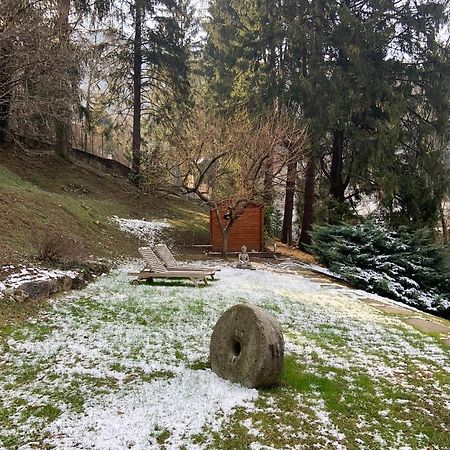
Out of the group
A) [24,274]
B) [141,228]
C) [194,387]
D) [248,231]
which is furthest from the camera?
[248,231]

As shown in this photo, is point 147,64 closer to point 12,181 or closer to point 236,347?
point 12,181

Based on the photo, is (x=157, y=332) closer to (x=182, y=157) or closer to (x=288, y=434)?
(x=288, y=434)

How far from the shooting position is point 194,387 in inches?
149

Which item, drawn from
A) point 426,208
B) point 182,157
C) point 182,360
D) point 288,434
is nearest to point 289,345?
point 182,360

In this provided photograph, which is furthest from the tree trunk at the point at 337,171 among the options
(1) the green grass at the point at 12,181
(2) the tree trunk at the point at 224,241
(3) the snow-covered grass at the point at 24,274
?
(3) the snow-covered grass at the point at 24,274

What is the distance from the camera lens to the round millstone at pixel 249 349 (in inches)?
148

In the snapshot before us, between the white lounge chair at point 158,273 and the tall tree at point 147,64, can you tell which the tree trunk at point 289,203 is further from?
the white lounge chair at point 158,273

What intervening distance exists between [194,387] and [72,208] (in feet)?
31.2

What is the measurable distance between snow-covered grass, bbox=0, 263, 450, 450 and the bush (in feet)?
11.7

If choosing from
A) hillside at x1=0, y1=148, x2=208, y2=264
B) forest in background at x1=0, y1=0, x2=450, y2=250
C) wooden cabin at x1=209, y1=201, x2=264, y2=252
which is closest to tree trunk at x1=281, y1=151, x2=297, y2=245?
forest in background at x1=0, y1=0, x2=450, y2=250

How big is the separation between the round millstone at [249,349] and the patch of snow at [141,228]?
375 inches

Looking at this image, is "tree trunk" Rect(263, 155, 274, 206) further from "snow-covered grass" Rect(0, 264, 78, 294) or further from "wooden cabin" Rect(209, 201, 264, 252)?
"snow-covered grass" Rect(0, 264, 78, 294)

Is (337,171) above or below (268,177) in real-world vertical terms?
above

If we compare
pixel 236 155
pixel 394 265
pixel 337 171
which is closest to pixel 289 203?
pixel 337 171
